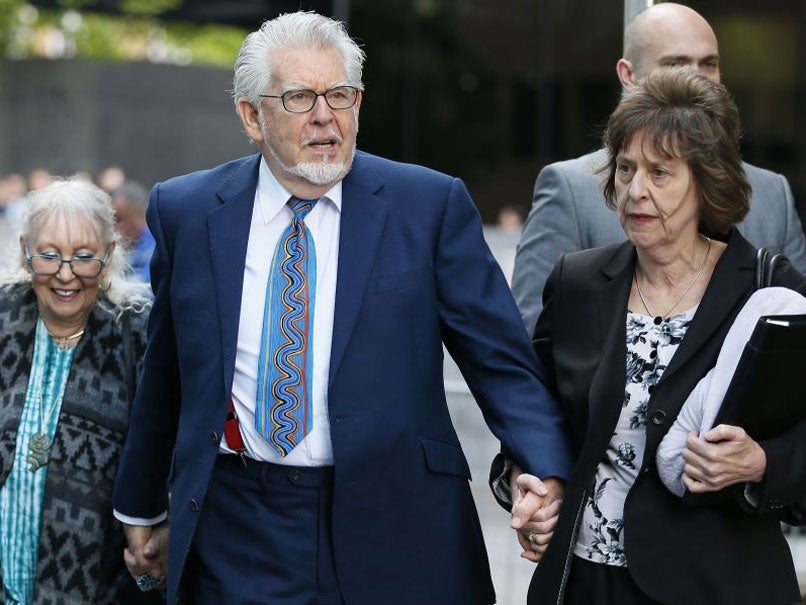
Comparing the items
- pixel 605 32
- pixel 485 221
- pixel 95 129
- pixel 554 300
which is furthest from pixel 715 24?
pixel 554 300

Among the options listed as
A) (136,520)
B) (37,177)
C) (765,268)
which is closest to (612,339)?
(765,268)

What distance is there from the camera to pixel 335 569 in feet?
12.3

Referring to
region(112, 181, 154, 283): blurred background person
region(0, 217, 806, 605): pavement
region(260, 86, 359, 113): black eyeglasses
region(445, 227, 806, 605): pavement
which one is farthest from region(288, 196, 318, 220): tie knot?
region(112, 181, 154, 283): blurred background person

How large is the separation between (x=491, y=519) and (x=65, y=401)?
4.15m

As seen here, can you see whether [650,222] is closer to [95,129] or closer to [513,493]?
[513,493]

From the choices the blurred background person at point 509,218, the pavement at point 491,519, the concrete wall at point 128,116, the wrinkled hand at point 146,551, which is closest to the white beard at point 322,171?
the wrinkled hand at point 146,551

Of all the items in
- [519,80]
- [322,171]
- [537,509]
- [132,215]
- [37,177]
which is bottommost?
[37,177]

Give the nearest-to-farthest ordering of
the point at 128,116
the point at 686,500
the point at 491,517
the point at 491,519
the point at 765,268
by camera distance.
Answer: the point at 686,500 < the point at 765,268 < the point at 491,519 < the point at 491,517 < the point at 128,116

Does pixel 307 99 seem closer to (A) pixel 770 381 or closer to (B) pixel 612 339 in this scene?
(B) pixel 612 339

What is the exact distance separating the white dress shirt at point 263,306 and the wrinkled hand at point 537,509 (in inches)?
20.5

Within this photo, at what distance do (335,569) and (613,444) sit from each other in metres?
0.82

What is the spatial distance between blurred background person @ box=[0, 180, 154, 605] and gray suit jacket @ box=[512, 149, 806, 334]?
1264 mm

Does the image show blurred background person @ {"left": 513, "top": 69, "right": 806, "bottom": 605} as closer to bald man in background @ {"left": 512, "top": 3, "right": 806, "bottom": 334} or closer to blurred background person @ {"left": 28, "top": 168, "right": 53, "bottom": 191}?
bald man in background @ {"left": 512, "top": 3, "right": 806, "bottom": 334}

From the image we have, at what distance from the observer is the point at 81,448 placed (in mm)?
4406
